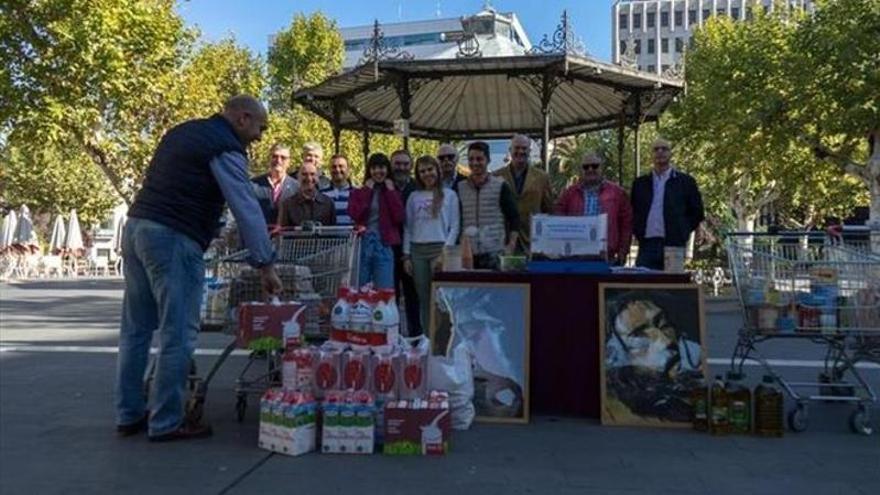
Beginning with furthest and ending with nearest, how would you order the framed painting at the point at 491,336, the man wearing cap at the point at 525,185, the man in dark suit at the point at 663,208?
the man wearing cap at the point at 525,185, the man in dark suit at the point at 663,208, the framed painting at the point at 491,336

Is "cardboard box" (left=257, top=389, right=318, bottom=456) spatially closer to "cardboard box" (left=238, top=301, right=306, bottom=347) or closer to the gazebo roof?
"cardboard box" (left=238, top=301, right=306, bottom=347)

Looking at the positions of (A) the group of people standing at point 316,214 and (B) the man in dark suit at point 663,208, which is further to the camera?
(B) the man in dark suit at point 663,208

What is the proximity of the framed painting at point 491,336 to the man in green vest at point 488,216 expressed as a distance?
120 cm

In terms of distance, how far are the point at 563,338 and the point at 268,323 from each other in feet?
6.85

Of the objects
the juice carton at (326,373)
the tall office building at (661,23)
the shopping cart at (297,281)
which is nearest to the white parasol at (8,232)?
the shopping cart at (297,281)

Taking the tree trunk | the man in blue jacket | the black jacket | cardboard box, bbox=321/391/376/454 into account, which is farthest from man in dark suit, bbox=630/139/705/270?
the tree trunk

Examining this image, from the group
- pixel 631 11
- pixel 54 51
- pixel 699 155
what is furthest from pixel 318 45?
pixel 631 11

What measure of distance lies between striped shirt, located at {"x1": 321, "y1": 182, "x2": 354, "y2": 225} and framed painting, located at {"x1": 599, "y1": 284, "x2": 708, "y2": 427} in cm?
263

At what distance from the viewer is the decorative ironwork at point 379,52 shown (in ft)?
30.4

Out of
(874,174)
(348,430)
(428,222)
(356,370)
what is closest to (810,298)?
(428,222)

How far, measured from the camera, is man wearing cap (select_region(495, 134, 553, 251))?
25.4 ft

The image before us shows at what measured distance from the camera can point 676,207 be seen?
295 inches

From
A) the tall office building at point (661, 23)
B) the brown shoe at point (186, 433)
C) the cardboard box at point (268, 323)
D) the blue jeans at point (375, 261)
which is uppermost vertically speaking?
the tall office building at point (661, 23)

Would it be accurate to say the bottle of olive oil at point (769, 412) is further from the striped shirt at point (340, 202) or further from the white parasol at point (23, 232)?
the white parasol at point (23, 232)
